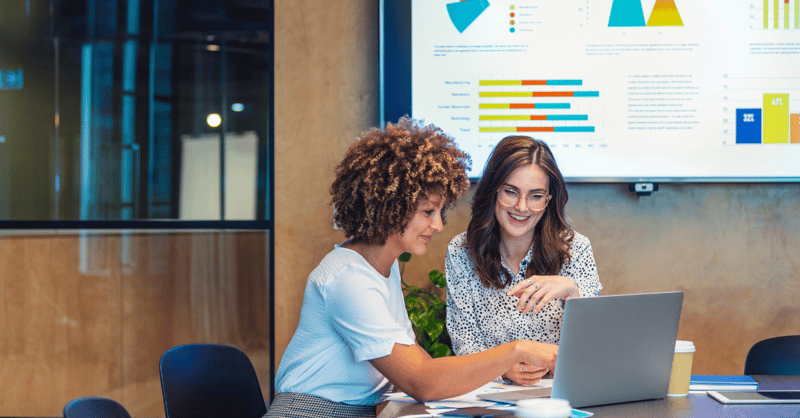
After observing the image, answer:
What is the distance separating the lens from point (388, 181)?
142 centimetres

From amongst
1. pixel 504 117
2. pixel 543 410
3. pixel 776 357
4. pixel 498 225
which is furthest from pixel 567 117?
pixel 543 410

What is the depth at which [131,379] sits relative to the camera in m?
2.98

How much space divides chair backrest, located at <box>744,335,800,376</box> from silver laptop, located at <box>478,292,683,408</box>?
33.3 inches

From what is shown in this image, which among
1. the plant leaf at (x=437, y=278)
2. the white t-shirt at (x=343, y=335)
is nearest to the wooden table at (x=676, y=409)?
the white t-shirt at (x=343, y=335)

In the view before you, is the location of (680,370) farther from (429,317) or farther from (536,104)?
(536,104)

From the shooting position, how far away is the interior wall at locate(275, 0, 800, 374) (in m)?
2.56

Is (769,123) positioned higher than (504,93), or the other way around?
(504,93)

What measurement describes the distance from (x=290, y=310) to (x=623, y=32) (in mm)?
1864

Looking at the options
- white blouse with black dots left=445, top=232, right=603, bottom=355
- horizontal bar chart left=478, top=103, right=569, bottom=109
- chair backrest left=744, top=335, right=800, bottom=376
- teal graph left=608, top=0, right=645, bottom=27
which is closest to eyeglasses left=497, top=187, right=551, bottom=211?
white blouse with black dots left=445, top=232, right=603, bottom=355

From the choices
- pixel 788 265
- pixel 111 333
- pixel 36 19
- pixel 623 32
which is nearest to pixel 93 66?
pixel 36 19

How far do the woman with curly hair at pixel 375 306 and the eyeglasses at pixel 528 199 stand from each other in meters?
0.39

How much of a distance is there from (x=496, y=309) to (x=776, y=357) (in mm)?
938

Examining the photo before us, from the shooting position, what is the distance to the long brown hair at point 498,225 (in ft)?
6.26

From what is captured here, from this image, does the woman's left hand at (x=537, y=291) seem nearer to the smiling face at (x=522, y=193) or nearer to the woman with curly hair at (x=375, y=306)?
the woman with curly hair at (x=375, y=306)
